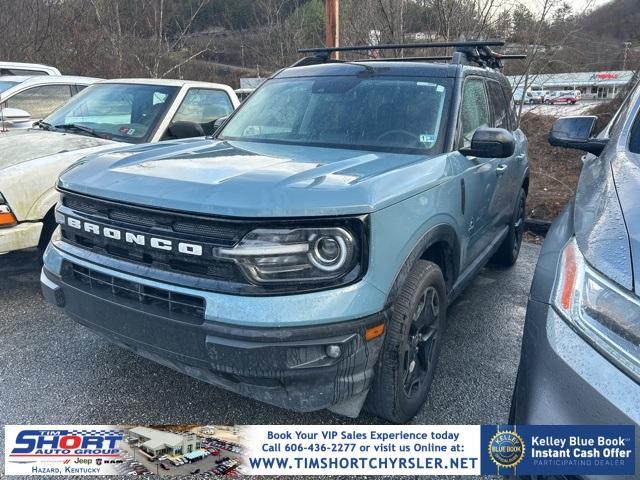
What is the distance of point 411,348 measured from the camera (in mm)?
2578

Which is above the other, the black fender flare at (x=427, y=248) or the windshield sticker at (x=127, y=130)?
the windshield sticker at (x=127, y=130)

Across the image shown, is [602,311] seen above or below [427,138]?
below

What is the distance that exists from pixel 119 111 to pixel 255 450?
3885mm

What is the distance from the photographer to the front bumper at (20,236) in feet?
12.3

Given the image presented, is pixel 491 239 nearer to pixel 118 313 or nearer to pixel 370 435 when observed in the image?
pixel 370 435

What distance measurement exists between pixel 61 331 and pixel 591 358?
3430 mm

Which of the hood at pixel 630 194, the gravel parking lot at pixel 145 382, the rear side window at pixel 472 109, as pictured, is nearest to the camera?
the hood at pixel 630 194

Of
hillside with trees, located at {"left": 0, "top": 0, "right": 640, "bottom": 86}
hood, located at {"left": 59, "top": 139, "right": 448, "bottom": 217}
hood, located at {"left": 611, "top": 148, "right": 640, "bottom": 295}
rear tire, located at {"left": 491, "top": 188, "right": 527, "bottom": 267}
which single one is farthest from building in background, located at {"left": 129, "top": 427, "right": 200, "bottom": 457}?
hillside with trees, located at {"left": 0, "top": 0, "right": 640, "bottom": 86}

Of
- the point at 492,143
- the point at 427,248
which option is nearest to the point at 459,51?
the point at 492,143

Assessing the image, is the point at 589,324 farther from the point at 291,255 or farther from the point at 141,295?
the point at 141,295

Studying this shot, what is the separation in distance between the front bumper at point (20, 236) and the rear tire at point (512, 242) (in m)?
3.96

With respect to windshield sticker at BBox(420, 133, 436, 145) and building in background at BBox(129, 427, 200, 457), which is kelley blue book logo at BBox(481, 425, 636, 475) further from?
windshield sticker at BBox(420, 133, 436, 145)

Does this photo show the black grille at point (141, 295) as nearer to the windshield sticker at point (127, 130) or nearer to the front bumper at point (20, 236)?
the front bumper at point (20, 236)

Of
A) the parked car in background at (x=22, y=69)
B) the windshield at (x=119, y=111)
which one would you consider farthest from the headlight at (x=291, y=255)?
the parked car in background at (x=22, y=69)
